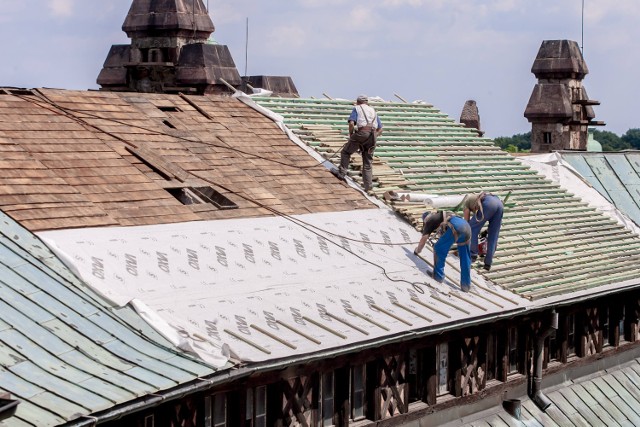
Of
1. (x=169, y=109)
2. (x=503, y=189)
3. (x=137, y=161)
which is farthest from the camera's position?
(x=503, y=189)

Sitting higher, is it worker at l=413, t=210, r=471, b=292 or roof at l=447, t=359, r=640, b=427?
worker at l=413, t=210, r=471, b=292

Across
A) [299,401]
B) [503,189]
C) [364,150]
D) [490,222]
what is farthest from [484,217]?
[299,401]

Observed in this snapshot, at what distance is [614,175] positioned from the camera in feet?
142

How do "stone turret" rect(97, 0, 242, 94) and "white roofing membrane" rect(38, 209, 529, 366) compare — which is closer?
"white roofing membrane" rect(38, 209, 529, 366)

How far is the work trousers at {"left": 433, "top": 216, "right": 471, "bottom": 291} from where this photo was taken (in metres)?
27.7

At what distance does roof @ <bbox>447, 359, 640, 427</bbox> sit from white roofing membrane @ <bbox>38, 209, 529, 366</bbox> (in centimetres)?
244

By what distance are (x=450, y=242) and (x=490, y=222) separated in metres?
2.11

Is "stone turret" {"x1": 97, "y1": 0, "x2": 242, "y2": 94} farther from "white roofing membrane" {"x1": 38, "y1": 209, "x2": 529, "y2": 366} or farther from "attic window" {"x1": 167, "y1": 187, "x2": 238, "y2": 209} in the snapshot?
"white roofing membrane" {"x1": 38, "y1": 209, "x2": 529, "y2": 366}

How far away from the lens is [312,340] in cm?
2203

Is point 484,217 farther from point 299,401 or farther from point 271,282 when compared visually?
point 299,401

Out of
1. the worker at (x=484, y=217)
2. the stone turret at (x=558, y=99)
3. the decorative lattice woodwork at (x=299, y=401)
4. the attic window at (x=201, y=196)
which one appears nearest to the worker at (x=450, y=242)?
the worker at (x=484, y=217)

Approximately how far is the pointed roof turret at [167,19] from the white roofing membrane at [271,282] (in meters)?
29.8

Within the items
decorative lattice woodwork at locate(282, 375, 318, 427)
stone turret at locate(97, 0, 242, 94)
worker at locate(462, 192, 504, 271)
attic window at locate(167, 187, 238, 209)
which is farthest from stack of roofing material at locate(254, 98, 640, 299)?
stone turret at locate(97, 0, 242, 94)

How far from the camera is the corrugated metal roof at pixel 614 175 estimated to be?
4144 cm
